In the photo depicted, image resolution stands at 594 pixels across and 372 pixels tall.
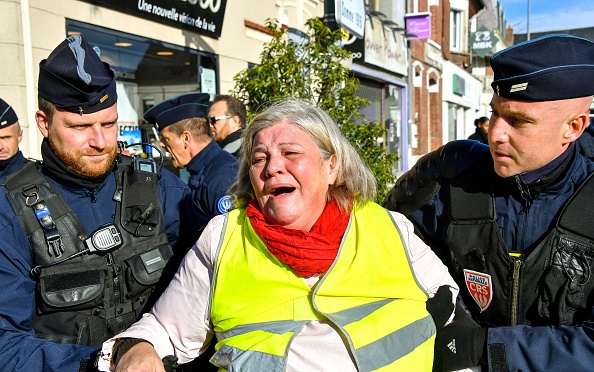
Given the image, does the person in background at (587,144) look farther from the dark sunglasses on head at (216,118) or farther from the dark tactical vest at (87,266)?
the dark sunglasses on head at (216,118)

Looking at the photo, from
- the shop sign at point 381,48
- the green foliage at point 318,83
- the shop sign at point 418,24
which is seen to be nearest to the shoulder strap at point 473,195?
the green foliage at point 318,83

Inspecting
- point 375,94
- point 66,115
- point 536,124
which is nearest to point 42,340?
point 66,115

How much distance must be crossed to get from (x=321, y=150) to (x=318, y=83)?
3881 millimetres

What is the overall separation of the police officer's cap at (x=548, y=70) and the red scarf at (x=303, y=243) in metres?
0.85

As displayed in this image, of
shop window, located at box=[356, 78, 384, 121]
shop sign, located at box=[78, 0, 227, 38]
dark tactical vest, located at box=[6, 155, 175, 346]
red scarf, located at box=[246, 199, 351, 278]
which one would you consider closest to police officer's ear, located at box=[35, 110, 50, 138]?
dark tactical vest, located at box=[6, 155, 175, 346]

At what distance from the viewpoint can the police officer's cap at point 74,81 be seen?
2309mm

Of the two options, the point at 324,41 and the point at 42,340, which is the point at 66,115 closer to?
the point at 42,340

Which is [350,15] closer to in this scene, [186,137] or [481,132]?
[481,132]

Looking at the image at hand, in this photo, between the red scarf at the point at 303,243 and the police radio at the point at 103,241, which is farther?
the police radio at the point at 103,241

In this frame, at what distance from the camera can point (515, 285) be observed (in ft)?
7.13

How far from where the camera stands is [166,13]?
7434 millimetres

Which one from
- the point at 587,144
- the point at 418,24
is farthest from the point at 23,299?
the point at 418,24

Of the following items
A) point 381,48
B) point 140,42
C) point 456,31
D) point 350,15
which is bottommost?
point 140,42

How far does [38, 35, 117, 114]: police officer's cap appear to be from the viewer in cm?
231
